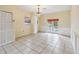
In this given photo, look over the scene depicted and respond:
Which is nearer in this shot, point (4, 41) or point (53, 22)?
point (4, 41)

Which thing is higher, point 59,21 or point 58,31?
point 59,21

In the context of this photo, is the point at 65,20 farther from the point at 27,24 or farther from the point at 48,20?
the point at 27,24

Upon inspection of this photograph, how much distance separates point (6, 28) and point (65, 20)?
5.69 meters

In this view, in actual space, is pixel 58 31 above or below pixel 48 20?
below
